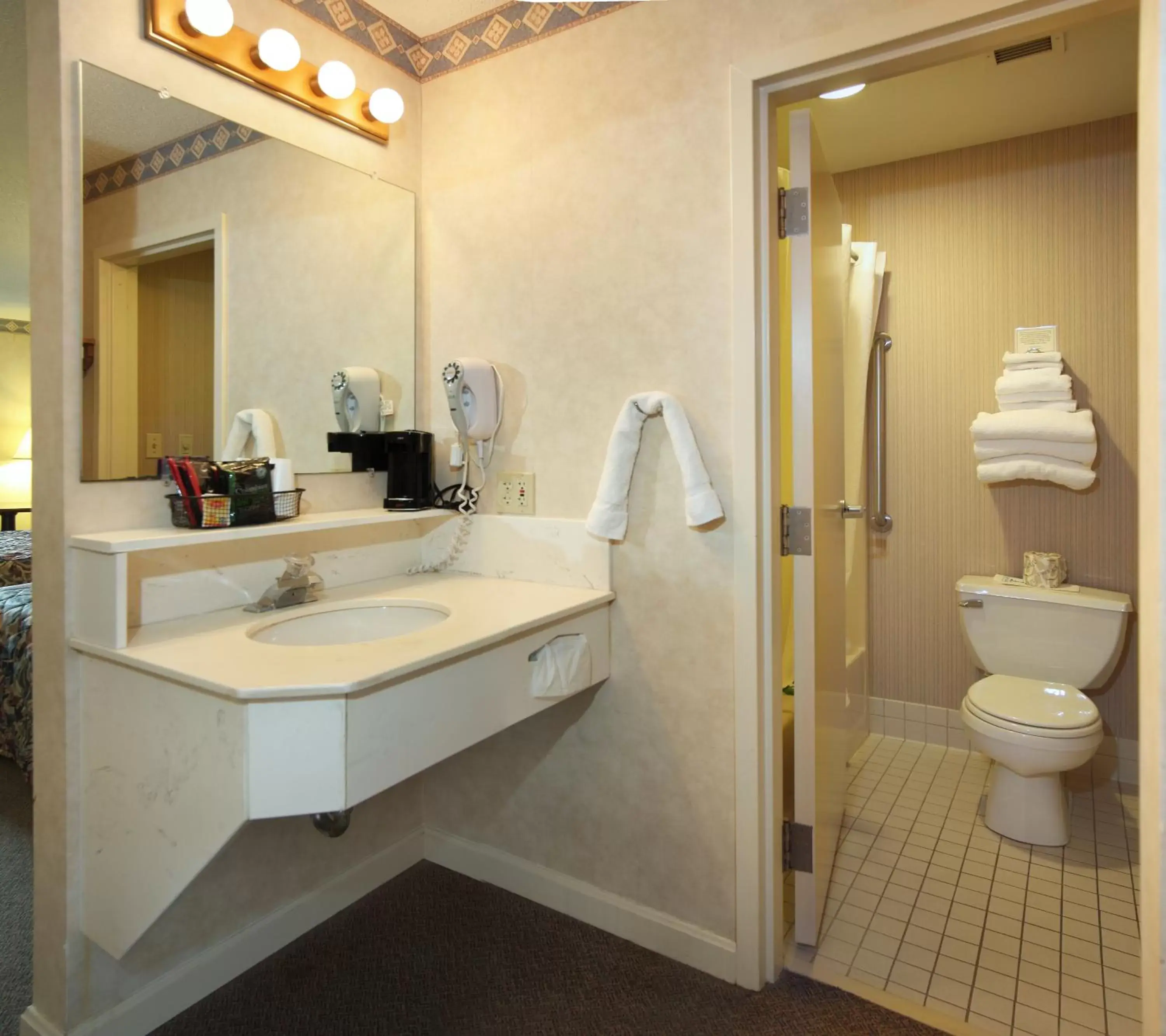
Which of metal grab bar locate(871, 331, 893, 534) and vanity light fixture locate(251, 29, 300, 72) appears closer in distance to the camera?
vanity light fixture locate(251, 29, 300, 72)

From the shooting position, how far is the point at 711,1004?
1.53 meters

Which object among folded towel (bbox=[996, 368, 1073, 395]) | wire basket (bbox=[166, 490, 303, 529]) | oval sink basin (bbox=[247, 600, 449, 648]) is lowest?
oval sink basin (bbox=[247, 600, 449, 648])

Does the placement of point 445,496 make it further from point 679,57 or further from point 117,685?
point 679,57

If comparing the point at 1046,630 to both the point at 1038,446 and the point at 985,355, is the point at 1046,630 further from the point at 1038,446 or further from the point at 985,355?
the point at 985,355

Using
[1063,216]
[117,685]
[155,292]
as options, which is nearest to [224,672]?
[117,685]

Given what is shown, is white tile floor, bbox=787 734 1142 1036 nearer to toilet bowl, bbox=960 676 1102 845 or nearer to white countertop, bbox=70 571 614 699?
toilet bowl, bbox=960 676 1102 845

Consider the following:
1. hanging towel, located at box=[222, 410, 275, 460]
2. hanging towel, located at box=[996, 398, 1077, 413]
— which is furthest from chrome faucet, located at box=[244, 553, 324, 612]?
hanging towel, located at box=[996, 398, 1077, 413]

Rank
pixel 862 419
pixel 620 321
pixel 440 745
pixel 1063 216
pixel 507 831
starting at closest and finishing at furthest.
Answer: pixel 440 745
pixel 620 321
pixel 507 831
pixel 1063 216
pixel 862 419

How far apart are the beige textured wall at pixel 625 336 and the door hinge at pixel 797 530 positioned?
15 centimetres

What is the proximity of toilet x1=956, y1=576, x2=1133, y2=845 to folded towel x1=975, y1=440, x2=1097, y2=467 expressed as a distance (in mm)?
447

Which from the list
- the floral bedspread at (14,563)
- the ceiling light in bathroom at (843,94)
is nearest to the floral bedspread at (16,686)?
the floral bedspread at (14,563)

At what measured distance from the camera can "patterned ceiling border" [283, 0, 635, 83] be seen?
5.65ft

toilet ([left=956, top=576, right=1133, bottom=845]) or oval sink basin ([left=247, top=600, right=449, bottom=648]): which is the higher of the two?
oval sink basin ([left=247, top=600, right=449, bottom=648])

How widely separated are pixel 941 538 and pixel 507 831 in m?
1.97
